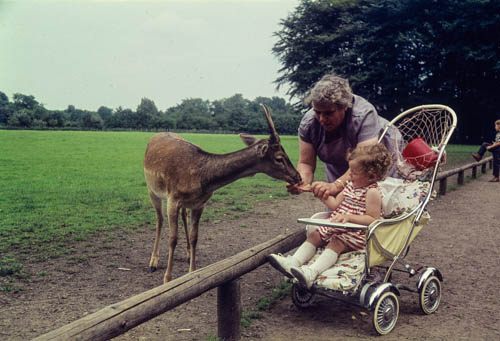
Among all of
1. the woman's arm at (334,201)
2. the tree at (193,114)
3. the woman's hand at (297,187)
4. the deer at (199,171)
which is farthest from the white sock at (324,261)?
the tree at (193,114)

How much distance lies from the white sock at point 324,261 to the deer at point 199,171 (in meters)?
1.00

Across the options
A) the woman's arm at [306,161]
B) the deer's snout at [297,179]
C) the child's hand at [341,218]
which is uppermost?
the woman's arm at [306,161]

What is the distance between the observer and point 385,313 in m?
3.52

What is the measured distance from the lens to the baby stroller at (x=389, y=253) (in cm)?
343

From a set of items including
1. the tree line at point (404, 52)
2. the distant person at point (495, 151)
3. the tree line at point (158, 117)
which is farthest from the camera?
the tree line at point (404, 52)

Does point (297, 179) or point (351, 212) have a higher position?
point (297, 179)

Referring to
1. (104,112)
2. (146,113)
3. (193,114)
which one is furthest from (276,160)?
(104,112)

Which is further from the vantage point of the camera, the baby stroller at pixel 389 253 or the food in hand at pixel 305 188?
the food in hand at pixel 305 188

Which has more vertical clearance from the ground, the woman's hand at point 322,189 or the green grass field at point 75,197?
the woman's hand at point 322,189

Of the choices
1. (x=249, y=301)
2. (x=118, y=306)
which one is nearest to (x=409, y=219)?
(x=249, y=301)

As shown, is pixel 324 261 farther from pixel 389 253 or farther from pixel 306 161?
pixel 306 161

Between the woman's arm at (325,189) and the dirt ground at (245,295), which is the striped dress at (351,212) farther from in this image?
the dirt ground at (245,295)

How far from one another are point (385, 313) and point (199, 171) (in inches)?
90.4

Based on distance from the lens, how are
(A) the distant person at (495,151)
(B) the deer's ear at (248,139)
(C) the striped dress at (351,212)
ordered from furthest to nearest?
(A) the distant person at (495,151) < (B) the deer's ear at (248,139) < (C) the striped dress at (351,212)
